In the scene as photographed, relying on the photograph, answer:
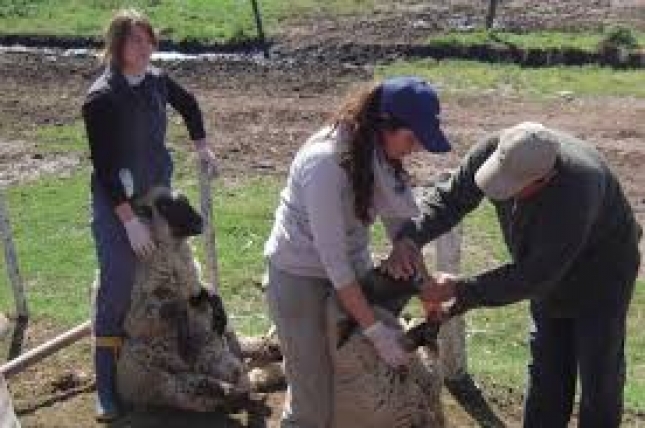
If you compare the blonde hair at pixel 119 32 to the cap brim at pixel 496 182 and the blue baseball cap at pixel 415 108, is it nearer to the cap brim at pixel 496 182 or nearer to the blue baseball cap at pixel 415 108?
the blue baseball cap at pixel 415 108

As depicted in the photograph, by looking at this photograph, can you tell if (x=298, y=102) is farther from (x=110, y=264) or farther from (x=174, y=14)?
(x=110, y=264)

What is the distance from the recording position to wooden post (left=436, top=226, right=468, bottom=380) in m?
6.22

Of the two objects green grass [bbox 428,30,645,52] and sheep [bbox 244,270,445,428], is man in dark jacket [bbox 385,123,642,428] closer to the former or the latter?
sheep [bbox 244,270,445,428]

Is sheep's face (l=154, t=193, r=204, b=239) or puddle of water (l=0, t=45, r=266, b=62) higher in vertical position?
sheep's face (l=154, t=193, r=204, b=239)

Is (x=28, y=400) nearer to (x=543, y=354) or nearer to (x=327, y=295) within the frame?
(x=327, y=295)

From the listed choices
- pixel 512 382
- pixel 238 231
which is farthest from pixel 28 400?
pixel 238 231

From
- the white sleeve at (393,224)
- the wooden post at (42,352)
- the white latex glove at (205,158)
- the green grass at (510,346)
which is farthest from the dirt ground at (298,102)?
the white sleeve at (393,224)

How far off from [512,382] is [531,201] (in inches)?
90.6

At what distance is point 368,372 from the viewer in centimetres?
502

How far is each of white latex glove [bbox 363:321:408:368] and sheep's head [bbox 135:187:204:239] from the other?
143 cm

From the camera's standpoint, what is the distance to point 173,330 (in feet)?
19.8

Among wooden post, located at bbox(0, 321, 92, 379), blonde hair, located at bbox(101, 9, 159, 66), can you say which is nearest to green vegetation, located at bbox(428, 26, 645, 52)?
wooden post, located at bbox(0, 321, 92, 379)

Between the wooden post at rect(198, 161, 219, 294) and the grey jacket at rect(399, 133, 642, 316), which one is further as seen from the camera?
the wooden post at rect(198, 161, 219, 294)

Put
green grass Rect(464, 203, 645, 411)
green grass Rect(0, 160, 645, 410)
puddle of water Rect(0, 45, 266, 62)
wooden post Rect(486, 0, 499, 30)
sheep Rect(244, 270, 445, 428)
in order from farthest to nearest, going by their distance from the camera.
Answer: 1. wooden post Rect(486, 0, 499, 30)
2. puddle of water Rect(0, 45, 266, 62)
3. green grass Rect(0, 160, 645, 410)
4. green grass Rect(464, 203, 645, 411)
5. sheep Rect(244, 270, 445, 428)
